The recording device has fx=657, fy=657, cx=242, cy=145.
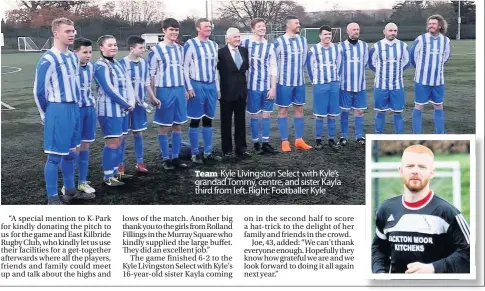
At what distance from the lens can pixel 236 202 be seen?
15.3ft

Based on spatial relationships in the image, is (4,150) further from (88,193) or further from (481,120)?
(481,120)

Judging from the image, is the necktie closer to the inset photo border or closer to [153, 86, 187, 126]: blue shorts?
[153, 86, 187, 126]: blue shorts

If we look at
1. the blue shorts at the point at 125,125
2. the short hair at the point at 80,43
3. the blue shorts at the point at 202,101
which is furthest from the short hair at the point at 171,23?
the blue shorts at the point at 125,125

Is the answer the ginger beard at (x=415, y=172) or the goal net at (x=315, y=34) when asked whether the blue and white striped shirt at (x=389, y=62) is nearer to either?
the goal net at (x=315, y=34)

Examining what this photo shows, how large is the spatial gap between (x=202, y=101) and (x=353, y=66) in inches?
47.1

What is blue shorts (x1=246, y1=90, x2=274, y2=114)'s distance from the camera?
16.4 ft

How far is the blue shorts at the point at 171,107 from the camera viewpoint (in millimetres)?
4836

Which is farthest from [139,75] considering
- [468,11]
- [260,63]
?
[468,11]

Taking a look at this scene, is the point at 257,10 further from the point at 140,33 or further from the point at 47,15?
the point at 47,15

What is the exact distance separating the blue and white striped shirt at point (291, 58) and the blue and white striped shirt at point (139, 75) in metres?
1.00

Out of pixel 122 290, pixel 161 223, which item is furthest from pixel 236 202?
pixel 122 290

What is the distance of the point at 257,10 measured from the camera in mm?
4805

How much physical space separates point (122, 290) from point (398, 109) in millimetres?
2426

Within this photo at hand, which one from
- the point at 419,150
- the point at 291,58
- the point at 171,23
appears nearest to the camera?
the point at 419,150
